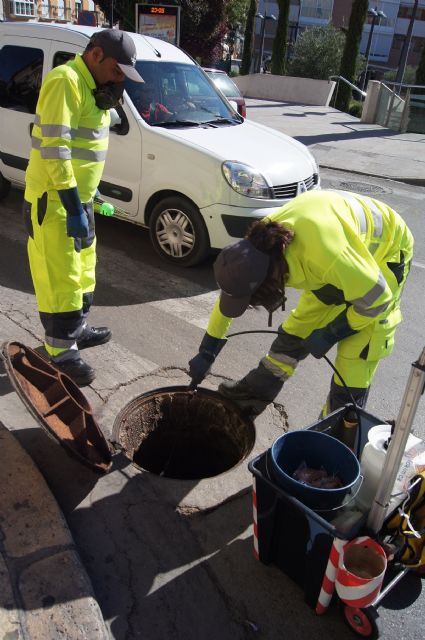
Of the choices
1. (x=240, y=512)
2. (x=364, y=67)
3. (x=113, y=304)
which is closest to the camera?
(x=240, y=512)

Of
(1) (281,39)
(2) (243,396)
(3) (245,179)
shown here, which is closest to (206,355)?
(2) (243,396)

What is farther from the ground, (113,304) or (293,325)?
(293,325)

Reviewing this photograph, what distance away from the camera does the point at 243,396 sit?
135 inches

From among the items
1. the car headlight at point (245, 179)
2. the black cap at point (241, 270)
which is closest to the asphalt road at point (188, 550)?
the black cap at point (241, 270)

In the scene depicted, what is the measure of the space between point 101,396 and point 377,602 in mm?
2004

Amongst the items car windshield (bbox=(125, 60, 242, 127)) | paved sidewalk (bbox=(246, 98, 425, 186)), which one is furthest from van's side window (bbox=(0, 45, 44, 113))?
paved sidewalk (bbox=(246, 98, 425, 186))

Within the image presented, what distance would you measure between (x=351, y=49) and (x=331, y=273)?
26574mm

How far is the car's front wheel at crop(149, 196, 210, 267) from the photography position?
516 centimetres

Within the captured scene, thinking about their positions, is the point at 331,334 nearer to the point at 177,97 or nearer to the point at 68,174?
the point at 68,174

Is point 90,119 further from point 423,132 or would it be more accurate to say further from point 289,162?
point 423,132

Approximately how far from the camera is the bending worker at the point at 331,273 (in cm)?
225

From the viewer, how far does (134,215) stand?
5.55m

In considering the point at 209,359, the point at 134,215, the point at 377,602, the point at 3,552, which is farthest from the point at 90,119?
the point at 377,602

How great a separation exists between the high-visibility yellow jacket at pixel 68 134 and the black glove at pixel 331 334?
5.61ft
